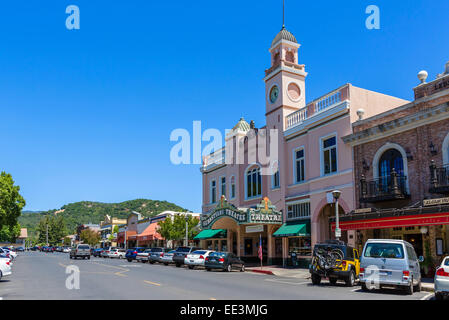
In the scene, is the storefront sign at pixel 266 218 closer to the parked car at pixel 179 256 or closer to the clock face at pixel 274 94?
the parked car at pixel 179 256

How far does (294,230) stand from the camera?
30203mm

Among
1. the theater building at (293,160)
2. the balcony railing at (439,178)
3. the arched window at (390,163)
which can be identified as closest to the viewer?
the balcony railing at (439,178)

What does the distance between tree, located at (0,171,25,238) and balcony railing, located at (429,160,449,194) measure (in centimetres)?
5280

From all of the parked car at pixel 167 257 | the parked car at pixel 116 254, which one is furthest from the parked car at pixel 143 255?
the parked car at pixel 116 254

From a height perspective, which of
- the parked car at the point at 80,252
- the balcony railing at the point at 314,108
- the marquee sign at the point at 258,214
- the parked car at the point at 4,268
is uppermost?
the balcony railing at the point at 314,108

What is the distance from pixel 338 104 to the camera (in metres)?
27.5

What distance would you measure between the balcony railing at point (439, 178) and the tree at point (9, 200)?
5280 cm

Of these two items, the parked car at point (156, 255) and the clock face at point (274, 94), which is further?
the parked car at point (156, 255)

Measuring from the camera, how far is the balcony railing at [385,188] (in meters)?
22.2

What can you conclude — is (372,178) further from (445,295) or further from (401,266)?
(445,295)

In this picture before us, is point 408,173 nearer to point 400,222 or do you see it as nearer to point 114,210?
point 400,222

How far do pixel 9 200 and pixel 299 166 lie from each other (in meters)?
43.1
